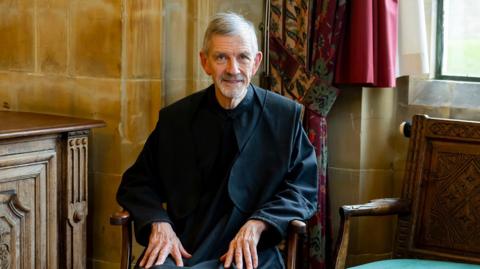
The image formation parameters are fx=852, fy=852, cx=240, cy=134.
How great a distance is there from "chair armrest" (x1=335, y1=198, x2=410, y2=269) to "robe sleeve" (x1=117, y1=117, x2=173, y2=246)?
634mm

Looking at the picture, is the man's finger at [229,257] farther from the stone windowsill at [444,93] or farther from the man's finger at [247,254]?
the stone windowsill at [444,93]

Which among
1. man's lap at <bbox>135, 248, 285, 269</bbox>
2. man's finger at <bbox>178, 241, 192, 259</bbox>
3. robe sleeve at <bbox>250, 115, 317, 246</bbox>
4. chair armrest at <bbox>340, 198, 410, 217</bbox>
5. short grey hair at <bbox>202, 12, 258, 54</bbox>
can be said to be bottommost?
man's lap at <bbox>135, 248, 285, 269</bbox>

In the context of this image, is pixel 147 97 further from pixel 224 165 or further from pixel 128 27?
pixel 224 165

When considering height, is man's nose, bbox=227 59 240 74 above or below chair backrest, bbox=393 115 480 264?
above

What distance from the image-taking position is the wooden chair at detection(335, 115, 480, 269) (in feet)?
10.5

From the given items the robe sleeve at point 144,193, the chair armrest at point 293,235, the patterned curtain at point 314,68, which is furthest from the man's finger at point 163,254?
the patterned curtain at point 314,68

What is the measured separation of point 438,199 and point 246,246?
0.90m

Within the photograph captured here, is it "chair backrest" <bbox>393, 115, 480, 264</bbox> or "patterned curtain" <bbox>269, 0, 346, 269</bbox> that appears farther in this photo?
"patterned curtain" <bbox>269, 0, 346, 269</bbox>

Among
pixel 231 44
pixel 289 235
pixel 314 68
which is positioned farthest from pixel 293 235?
pixel 314 68

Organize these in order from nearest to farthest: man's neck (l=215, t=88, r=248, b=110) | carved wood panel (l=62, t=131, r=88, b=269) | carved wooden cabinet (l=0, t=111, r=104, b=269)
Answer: man's neck (l=215, t=88, r=248, b=110), carved wooden cabinet (l=0, t=111, r=104, b=269), carved wood panel (l=62, t=131, r=88, b=269)

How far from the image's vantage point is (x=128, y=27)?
375 centimetres

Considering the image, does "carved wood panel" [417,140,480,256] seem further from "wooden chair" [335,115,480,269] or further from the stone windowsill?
the stone windowsill

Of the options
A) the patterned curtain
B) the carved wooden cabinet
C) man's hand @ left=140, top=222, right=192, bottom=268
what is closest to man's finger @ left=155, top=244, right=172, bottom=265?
man's hand @ left=140, top=222, right=192, bottom=268

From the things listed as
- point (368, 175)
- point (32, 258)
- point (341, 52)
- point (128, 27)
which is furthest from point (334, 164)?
point (32, 258)
